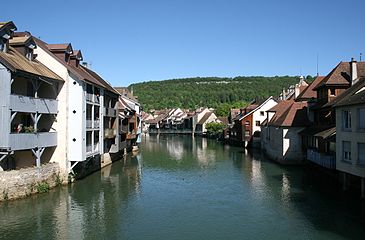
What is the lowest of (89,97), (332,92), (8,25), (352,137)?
(352,137)

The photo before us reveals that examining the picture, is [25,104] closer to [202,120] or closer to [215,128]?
[215,128]

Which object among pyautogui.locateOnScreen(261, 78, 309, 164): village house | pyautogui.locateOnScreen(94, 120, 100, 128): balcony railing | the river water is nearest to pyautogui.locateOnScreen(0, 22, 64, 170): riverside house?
the river water

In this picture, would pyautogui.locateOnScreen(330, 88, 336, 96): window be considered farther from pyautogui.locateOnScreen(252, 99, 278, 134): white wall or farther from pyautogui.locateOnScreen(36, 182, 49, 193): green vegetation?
pyautogui.locateOnScreen(252, 99, 278, 134): white wall

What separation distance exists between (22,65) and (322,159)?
25.5 meters

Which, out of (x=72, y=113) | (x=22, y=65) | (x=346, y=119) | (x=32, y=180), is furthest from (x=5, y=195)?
(x=346, y=119)

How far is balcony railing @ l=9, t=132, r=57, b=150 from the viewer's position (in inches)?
937

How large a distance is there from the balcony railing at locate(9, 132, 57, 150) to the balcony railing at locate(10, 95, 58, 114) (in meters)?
1.68

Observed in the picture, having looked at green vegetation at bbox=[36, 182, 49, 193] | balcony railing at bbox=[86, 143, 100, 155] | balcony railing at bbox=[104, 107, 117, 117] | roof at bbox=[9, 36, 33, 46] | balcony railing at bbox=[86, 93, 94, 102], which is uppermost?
roof at bbox=[9, 36, 33, 46]

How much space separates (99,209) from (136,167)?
2034 cm

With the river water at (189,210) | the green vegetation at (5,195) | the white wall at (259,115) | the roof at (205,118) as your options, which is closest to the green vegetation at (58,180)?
the river water at (189,210)

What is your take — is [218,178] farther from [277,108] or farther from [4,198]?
[277,108]

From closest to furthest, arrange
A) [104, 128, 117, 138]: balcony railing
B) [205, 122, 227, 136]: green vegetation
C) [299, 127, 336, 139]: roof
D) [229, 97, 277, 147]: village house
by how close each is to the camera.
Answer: [299, 127, 336, 139]: roof < [104, 128, 117, 138]: balcony railing < [229, 97, 277, 147]: village house < [205, 122, 227, 136]: green vegetation

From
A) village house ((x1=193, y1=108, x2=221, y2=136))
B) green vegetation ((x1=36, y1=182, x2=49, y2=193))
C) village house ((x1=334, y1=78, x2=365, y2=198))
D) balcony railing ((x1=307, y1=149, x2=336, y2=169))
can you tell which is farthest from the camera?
village house ((x1=193, y1=108, x2=221, y2=136))

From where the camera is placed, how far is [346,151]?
26.0 metres
